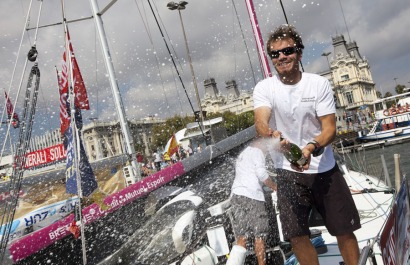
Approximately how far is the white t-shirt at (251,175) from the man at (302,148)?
1465mm

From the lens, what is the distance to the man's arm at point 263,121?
7.56 feet

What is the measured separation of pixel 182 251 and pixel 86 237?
3.63 meters

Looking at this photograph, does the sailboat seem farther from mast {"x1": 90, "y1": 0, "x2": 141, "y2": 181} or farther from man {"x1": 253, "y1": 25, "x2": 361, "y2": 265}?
man {"x1": 253, "y1": 25, "x2": 361, "y2": 265}

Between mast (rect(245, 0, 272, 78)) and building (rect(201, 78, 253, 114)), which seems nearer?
mast (rect(245, 0, 272, 78))

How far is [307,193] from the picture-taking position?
2.43 m

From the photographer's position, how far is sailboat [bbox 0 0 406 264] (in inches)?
145

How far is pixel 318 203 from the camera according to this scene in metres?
2.42

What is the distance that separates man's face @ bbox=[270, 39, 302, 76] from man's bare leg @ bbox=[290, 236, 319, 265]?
3.61ft

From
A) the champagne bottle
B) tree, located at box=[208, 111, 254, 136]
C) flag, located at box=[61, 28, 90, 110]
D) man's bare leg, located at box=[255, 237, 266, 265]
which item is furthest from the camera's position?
tree, located at box=[208, 111, 254, 136]

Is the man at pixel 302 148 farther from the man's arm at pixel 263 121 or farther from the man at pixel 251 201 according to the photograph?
the man at pixel 251 201

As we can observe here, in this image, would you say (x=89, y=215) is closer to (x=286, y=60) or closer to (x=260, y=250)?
(x=260, y=250)

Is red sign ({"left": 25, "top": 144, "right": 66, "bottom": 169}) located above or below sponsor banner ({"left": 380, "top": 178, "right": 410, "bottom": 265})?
above

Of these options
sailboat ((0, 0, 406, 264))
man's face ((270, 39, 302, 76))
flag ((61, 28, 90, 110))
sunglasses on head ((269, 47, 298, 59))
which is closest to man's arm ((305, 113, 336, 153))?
man's face ((270, 39, 302, 76))

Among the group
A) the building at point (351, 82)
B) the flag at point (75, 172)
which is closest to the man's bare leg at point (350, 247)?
the flag at point (75, 172)
